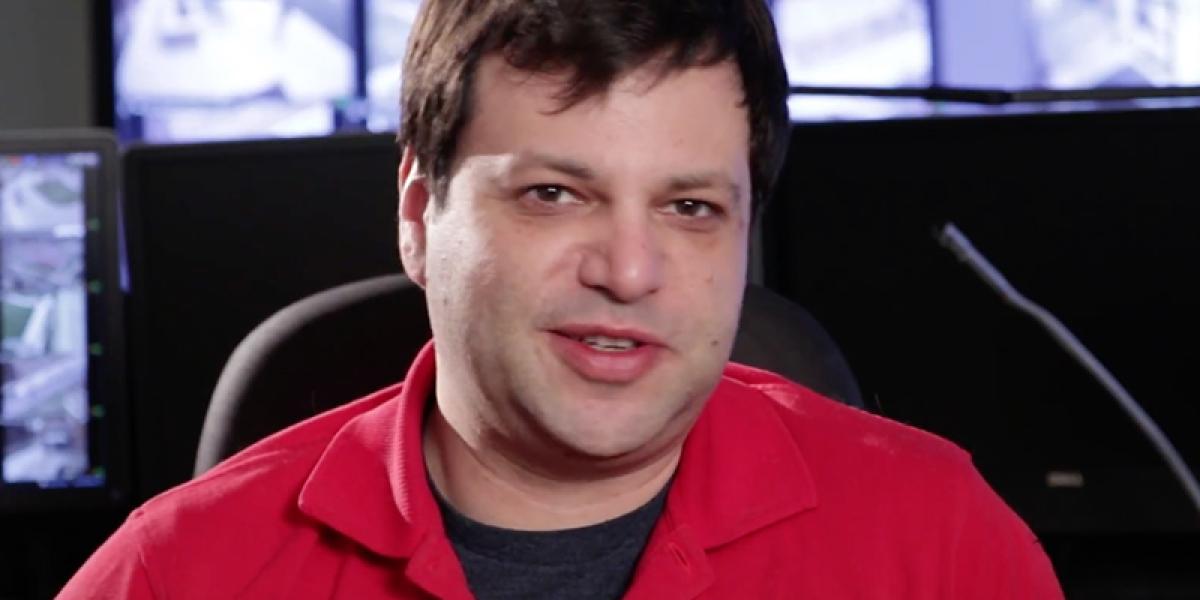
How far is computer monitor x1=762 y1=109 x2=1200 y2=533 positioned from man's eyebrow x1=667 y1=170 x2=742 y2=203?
650 millimetres

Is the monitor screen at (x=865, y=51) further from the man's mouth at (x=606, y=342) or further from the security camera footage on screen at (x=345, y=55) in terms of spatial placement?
the man's mouth at (x=606, y=342)

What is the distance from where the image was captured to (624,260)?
101 centimetres

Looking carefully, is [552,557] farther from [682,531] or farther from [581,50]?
[581,50]

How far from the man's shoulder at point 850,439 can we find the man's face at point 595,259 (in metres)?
0.16

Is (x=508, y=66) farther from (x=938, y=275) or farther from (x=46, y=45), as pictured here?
(x=46, y=45)

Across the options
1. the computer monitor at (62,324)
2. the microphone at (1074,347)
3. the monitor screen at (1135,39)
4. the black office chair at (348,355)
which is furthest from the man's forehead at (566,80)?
the monitor screen at (1135,39)

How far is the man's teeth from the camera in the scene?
3.37ft

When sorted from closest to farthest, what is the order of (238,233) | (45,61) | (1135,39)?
(238,233), (1135,39), (45,61)

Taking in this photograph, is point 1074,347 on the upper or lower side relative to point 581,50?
lower

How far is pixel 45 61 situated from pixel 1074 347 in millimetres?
2706

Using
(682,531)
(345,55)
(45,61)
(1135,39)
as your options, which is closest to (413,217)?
(682,531)

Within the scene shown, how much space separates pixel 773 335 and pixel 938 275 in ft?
1.25

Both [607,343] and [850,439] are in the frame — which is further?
[850,439]

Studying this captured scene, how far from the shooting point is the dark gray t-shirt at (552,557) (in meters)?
1.10
